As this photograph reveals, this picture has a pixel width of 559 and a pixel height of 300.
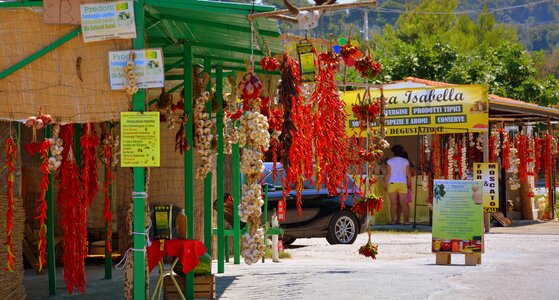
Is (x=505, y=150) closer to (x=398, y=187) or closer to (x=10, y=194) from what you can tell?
(x=398, y=187)

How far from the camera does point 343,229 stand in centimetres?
2091

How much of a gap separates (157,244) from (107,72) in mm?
1891

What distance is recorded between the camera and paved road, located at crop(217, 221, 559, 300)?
1229cm

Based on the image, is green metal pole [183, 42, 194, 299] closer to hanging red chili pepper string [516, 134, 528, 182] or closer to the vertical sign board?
the vertical sign board

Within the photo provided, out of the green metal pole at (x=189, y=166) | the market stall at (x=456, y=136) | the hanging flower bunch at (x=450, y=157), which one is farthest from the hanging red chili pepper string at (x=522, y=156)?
the green metal pole at (x=189, y=166)

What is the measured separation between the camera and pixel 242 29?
11289mm

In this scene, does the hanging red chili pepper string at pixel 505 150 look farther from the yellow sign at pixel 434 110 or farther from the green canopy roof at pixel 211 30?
the green canopy roof at pixel 211 30

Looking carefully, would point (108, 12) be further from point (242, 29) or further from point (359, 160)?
point (359, 160)

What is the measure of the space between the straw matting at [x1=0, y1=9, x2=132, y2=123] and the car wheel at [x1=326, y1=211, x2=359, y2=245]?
11348 millimetres

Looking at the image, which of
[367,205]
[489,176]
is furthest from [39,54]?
[489,176]

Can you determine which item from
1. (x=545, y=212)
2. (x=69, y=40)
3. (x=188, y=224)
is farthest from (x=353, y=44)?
(x=545, y=212)

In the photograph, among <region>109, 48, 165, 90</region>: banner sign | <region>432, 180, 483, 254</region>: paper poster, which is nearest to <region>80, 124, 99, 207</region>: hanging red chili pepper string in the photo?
<region>109, 48, 165, 90</region>: banner sign

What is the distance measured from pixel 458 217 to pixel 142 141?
7.67 metres

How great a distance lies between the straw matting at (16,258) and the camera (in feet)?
34.2
